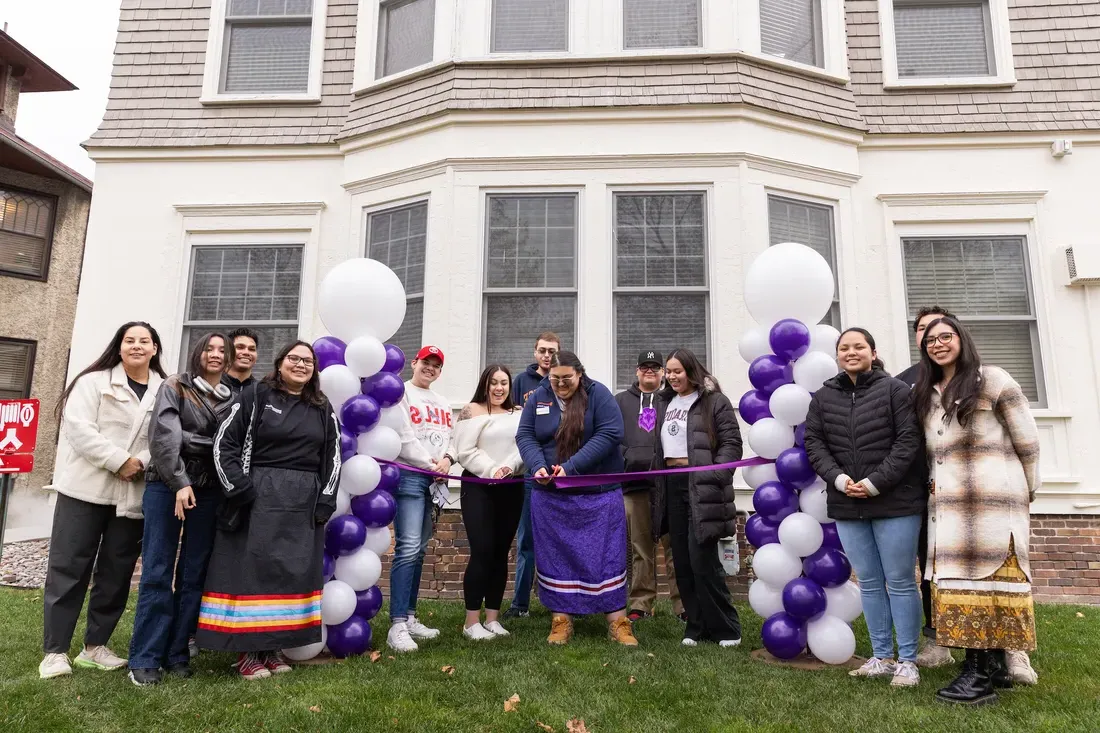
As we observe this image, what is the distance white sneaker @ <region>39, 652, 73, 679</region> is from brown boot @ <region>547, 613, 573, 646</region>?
2653 millimetres

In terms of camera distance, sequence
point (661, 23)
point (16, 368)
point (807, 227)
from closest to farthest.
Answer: point (807, 227), point (661, 23), point (16, 368)

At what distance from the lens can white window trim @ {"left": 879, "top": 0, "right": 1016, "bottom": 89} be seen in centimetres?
746

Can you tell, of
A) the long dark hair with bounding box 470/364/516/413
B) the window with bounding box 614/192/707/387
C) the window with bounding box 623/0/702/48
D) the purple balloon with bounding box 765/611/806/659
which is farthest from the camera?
the window with bounding box 623/0/702/48

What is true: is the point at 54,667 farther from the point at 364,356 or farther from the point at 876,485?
the point at 876,485

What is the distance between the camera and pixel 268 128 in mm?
7777

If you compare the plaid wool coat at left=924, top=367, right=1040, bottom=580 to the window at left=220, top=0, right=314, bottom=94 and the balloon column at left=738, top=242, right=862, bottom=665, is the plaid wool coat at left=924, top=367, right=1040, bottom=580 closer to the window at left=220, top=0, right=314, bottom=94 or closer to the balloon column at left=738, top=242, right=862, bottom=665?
the balloon column at left=738, top=242, right=862, bottom=665

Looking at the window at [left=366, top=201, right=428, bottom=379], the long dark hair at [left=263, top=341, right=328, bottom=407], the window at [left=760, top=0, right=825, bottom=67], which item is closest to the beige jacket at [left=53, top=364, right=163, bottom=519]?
the long dark hair at [left=263, top=341, right=328, bottom=407]

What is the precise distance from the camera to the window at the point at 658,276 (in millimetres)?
6828

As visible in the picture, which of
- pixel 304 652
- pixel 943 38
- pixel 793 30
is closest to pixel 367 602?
pixel 304 652

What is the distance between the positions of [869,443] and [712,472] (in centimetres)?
104

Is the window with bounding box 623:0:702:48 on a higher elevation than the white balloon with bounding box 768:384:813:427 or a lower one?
higher

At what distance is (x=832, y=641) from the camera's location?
13.3 feet

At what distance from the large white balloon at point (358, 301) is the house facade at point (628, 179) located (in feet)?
6.63

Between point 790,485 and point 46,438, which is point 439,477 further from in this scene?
point 46,438
